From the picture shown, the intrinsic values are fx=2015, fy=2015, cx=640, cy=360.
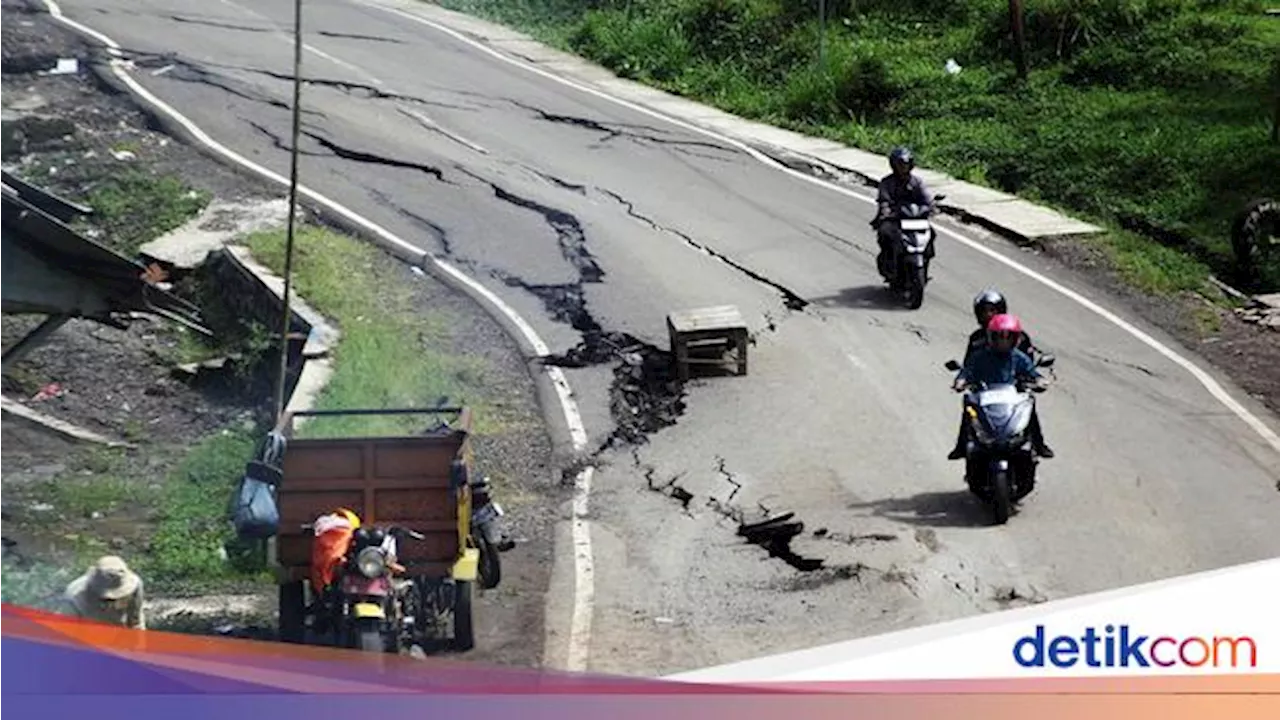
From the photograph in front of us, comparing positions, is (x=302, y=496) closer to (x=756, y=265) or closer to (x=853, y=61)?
(x=756, y=265)

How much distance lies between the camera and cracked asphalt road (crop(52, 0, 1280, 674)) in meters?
11.7

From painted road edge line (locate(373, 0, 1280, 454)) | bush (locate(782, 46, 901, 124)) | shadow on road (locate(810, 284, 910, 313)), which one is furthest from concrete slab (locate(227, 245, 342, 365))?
bush (locate(782, 46, 901, 124))

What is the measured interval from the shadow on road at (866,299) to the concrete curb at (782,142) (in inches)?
109

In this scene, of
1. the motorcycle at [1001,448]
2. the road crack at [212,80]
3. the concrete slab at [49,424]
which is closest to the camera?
the motorcycle at [1001,448]

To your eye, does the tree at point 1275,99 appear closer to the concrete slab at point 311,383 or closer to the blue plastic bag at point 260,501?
the concrete slab at point 311,383

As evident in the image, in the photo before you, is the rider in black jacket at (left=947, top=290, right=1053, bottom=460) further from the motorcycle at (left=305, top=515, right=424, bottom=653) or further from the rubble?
the rubble

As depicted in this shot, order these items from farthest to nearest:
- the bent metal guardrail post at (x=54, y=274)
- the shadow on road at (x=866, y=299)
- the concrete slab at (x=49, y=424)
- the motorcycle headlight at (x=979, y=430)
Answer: the shadow on road at (x=866, y=299) → the concrete slab at (x=49, y=424) → the motorcycle headlight at (x=979, y=430) → the bent metal guardrail post at (x=54, y=274)

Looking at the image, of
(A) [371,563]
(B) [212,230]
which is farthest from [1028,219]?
(A) [371,563]

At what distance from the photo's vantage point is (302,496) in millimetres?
11102

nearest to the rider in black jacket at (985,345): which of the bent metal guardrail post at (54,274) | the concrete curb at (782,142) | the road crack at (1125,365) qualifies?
the road crack at (1125,365)

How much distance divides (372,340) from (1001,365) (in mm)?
5729

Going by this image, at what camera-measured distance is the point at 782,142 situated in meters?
26.1

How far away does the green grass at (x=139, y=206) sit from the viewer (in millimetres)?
19734

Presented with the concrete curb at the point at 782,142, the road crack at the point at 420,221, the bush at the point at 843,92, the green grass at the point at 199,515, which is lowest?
the green grass at the point at 199,515
